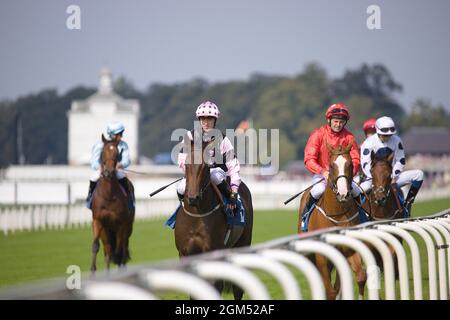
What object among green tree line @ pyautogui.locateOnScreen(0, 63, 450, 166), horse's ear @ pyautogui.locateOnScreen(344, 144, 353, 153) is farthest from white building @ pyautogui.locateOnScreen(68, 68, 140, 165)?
horse's ear @ pyautogui.locateOnScreen(344, 144, 353, 153)

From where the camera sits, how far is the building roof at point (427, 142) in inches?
4670

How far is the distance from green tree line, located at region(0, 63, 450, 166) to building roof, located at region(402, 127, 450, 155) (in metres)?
6.13

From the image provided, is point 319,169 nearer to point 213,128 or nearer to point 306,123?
point 213,128

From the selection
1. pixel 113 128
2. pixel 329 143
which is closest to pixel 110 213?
pixel 113 128

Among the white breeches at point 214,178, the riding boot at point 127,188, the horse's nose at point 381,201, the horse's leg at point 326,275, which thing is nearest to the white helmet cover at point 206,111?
the white breeches at point 214,178

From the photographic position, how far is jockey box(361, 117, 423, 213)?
41.5 ft

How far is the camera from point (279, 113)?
5167 inches

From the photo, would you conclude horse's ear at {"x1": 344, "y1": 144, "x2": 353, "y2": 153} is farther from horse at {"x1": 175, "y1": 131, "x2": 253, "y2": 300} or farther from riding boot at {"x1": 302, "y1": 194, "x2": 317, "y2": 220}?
horse at {"x1": 175, "y1": 131, "x2": 253, "y2": 300}

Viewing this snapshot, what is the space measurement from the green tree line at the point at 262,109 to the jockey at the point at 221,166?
10293 cm

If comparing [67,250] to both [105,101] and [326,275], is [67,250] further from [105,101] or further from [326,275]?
[105,101]

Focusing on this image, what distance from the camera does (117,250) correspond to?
13.1 meters

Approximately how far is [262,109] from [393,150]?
124709 millimetres

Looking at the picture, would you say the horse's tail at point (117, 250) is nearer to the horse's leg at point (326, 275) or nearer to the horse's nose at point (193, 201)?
the horse's nose at point (193, 201)
